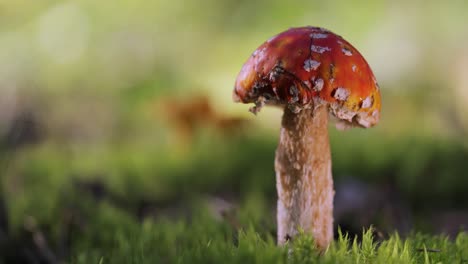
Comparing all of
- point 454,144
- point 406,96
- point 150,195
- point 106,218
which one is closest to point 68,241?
point 106,218

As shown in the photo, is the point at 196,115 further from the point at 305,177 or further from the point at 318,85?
the point at 318,85

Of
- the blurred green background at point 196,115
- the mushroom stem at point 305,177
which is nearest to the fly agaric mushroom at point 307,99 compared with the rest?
the mushroom stem at point 305,177

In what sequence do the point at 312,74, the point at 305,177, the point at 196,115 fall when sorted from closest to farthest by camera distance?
the point at 312,74 < the point at 305,177 < the point at 196,115

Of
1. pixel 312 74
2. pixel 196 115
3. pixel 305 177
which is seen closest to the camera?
pixel 312 74

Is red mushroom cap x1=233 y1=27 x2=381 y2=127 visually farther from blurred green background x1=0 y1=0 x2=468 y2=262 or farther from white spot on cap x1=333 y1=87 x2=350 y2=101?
blurred green background x1=0 y1=0 x2=468 y2=262

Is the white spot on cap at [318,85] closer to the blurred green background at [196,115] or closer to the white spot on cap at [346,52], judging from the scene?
the white spot on cap at [346,52]

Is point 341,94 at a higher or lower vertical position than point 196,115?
higher

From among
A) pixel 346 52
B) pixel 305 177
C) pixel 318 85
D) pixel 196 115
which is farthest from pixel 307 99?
pixel 196 115

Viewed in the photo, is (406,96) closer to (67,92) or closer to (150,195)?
(150,195)
